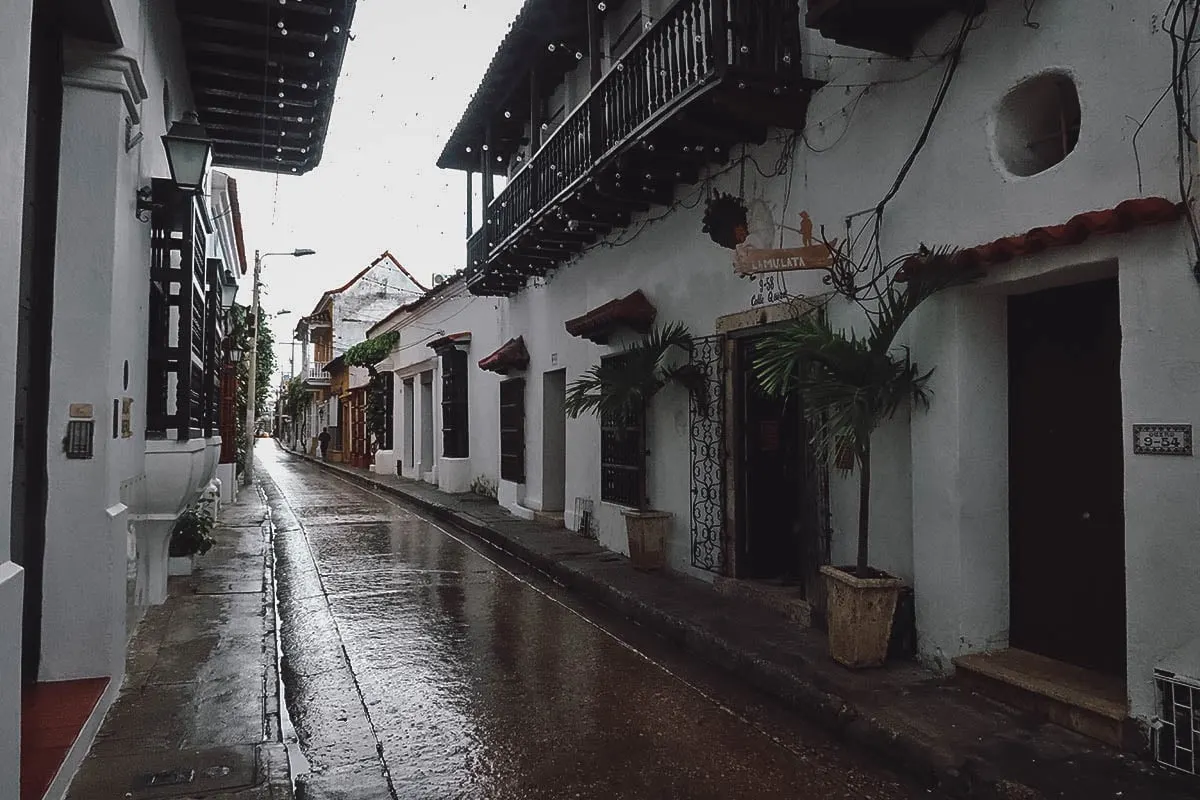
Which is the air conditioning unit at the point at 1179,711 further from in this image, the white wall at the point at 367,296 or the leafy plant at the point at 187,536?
the white wall at the point at 367,296

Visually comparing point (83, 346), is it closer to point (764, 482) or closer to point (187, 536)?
point (187, 536)

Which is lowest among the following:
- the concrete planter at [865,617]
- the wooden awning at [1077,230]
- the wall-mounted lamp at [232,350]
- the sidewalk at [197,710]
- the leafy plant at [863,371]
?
the sidewalk at [197,710]

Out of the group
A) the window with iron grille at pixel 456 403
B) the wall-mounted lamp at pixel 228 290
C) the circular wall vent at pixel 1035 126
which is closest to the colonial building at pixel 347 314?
the window with iron grille at pixel 456 403

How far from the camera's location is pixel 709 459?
7.65 m

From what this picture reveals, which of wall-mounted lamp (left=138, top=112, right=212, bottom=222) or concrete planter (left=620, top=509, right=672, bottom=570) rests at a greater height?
wall-mounted lamp (left=138, top=112, right=212, bottom=222)

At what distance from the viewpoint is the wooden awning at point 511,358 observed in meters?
12.9

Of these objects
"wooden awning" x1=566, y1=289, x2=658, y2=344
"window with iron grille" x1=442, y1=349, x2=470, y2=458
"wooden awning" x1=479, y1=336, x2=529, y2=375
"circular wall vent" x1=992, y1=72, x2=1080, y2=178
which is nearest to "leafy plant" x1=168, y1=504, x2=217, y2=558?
"wooden awning" x1=566, y1=289, x2=658, y2=344

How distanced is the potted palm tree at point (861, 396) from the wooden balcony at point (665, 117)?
1932 mm

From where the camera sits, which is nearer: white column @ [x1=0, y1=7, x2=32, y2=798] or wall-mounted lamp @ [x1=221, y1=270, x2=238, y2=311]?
white column @ [x1=0, y1=7, x2=32, y2=798]

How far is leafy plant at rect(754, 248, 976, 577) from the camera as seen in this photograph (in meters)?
4.78

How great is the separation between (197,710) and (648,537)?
15.6ft

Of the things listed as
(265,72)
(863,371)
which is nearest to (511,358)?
(265,72)

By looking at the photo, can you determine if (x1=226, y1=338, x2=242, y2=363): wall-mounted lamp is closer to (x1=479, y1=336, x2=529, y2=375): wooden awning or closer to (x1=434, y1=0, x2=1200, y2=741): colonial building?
(x1=479, y1=336, x2=529, y2=375): wooden awning

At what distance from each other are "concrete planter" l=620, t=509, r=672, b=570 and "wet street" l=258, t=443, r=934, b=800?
2.79 feet
